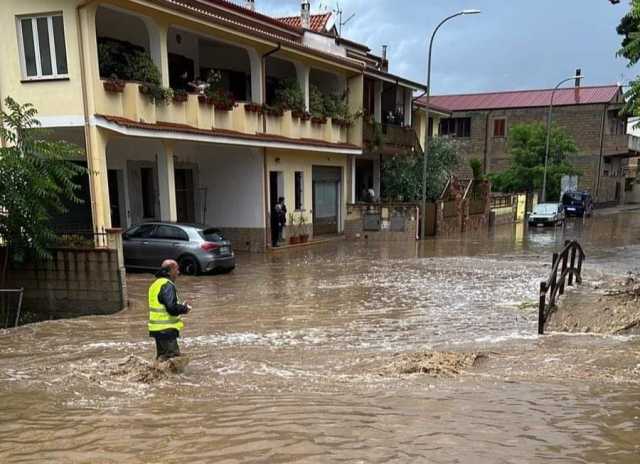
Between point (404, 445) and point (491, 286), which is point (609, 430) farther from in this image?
point (491, 286)

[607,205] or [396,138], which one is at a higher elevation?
[396,138]

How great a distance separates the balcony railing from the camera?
576 inches

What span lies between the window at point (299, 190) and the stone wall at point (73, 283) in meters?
12.2

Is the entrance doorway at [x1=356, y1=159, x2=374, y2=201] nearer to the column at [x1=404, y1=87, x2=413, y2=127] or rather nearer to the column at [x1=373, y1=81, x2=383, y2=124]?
the column at [x1=373, y1=81, x2=383, y2=124]

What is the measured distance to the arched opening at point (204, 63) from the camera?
1916 cm

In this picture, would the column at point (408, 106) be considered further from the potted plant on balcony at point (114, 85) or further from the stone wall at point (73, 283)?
the stone wall at point (73, 283)

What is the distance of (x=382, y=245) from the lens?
2328cm

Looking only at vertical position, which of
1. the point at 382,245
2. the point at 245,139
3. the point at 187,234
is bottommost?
the point at 382,245

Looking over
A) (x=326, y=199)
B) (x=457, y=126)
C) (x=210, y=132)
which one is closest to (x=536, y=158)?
(x=457, y=126)

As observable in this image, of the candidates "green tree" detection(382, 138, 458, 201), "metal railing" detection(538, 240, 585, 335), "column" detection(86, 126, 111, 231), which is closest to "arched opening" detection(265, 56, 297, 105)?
"green tree" detection(382, 138, 458, 201)

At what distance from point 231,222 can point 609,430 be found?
58.0ft

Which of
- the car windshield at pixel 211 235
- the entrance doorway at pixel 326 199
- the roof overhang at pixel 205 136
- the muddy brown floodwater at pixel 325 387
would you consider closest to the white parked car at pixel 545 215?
the entrance doorway at pixel 326 199

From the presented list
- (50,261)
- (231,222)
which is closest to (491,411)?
(50,261)

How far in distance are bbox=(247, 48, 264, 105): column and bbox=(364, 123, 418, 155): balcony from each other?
7676 millimetres
